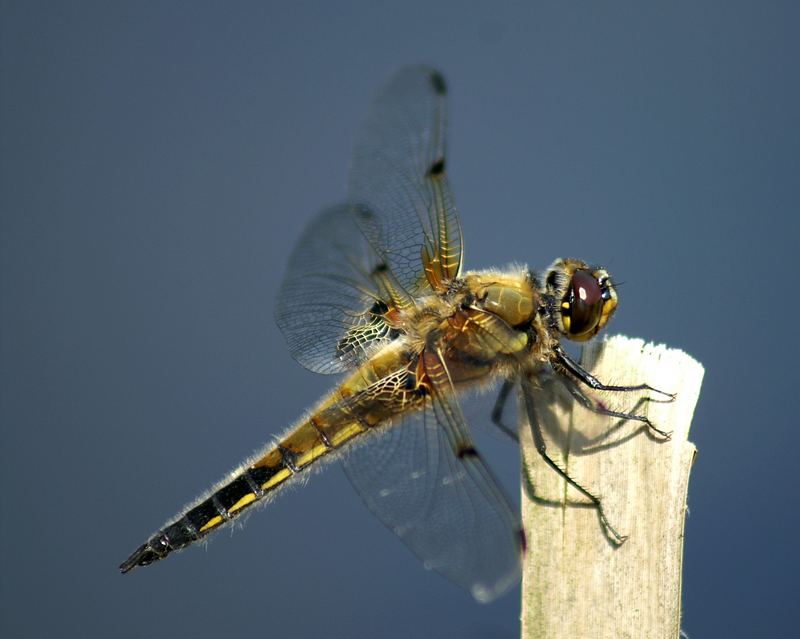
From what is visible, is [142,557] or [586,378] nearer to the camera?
[586,378]

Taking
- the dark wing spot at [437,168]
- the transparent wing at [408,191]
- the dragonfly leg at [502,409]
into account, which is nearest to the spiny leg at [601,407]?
the dragonfly leg at [502,409]

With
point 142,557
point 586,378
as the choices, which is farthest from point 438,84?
point 142,557

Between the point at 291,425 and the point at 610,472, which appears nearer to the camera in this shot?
the point at 610,472

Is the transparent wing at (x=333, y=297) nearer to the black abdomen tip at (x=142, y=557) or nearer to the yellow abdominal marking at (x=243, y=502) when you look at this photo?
the yellow abdominal marking at (x=243, y=502)

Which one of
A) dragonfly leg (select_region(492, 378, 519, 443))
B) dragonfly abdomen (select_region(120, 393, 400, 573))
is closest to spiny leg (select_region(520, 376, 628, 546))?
dragonfly leg (select_region(492, 378, 519, 443))

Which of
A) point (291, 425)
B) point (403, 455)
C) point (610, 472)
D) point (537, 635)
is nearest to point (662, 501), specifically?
point (610, 472)

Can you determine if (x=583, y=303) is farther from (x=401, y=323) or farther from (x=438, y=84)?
(x=438, y=84)

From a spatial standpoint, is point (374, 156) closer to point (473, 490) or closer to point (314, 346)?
point (314, 346)
